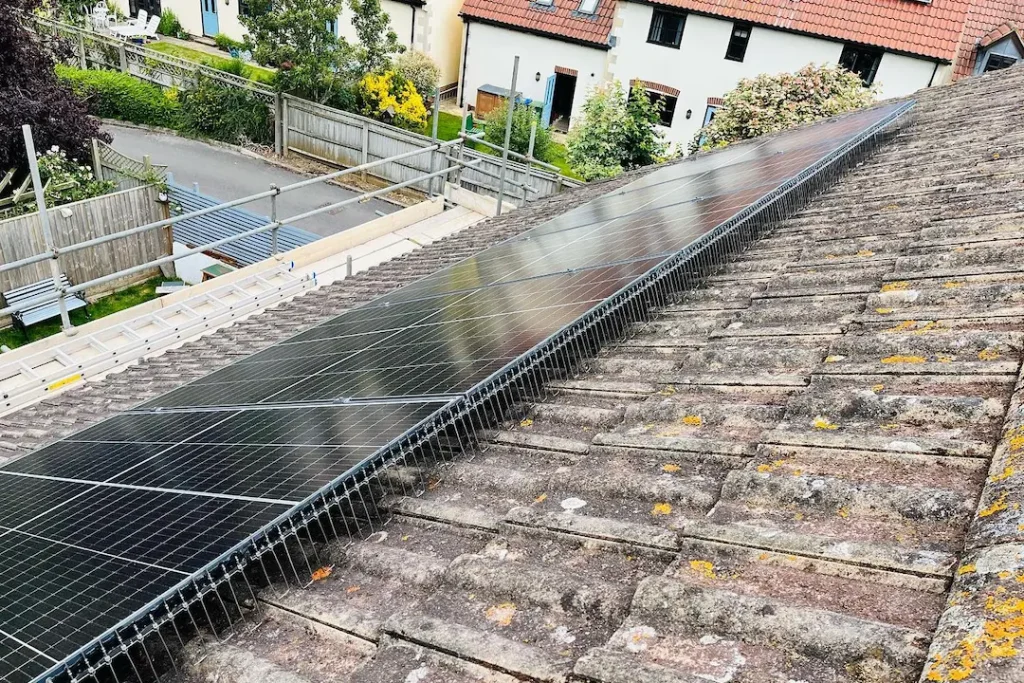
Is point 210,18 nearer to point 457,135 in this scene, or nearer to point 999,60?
point 457,135

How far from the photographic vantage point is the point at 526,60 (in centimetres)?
3406

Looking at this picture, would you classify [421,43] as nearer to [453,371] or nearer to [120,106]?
[120,106]

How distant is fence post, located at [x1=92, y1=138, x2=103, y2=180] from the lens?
23.1 m

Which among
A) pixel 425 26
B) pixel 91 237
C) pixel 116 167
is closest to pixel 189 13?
pixel 425 26

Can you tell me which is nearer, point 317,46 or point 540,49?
point 317,46

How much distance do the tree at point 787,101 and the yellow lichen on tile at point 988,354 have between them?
1740 cm

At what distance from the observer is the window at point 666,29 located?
3009 cm

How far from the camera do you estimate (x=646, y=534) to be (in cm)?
318

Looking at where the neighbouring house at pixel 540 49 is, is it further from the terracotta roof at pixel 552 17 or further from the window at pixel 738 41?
the window at pixel 738 41

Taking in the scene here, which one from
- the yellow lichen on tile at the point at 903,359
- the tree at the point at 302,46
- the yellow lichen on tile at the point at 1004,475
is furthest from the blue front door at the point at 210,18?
the yellow lichen on tile at the point at 1004,475

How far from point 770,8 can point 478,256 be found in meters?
25.0

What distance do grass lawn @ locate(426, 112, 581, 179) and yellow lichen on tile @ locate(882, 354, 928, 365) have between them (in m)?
24.8

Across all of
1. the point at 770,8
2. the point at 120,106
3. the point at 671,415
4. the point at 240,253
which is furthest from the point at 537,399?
the point at 120,106

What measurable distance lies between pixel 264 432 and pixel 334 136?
92.0ft
